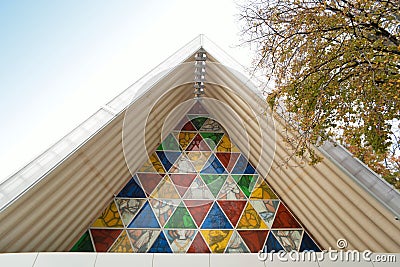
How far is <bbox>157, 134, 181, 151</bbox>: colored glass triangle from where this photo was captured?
3715 millimetres

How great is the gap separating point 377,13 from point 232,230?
2172 millimetres

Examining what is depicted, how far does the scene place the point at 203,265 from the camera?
1548 mm

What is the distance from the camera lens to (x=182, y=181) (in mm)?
3346

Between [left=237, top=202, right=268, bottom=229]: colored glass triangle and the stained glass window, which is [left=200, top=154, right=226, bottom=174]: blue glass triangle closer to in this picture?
the stained glass window

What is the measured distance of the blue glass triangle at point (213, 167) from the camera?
3463 mm

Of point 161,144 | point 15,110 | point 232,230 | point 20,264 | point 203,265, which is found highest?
point 15,110

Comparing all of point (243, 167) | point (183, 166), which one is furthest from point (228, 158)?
point (183, 166)

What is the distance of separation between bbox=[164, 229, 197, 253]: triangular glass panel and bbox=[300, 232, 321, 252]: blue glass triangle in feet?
3.34

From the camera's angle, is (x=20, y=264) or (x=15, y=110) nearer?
(x=20, y=264)

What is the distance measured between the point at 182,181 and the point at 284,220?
1.17 metres

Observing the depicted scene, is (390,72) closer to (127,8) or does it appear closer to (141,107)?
(141,107)

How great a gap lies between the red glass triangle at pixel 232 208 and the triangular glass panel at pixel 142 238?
2.37 feet

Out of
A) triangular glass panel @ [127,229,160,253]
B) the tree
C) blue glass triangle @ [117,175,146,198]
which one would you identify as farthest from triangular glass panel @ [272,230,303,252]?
blue glass triangle @ [117,175,146,198]

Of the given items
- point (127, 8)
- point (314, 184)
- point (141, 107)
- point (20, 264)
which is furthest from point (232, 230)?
point (127, 8)
